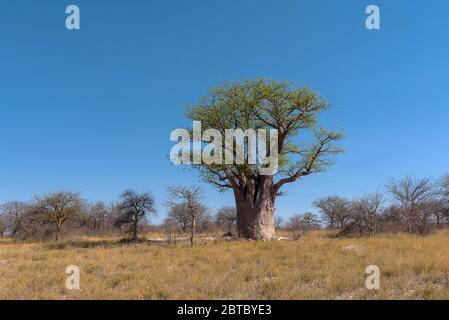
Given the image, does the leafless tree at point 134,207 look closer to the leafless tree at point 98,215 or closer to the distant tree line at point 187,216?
the distant tree line at point 187,216

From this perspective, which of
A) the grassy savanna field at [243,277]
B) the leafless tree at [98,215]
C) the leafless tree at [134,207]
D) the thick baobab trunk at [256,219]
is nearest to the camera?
the grassy savanna field at [243,277]

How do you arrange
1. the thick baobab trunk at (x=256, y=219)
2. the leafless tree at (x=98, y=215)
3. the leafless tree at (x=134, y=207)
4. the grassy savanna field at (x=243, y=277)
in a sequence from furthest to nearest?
the leafless tree at (x=98, y=215)
the leafless tree at (x=134, y=207)
the thick baobab trunk at (x=256, y=219)
the grassy savanna field at (x=243, y=277)

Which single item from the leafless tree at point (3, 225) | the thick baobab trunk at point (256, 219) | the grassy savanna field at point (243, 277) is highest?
the thick baobab trunk at point (256, 219)

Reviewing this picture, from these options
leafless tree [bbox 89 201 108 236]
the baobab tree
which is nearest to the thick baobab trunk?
the baobab tree

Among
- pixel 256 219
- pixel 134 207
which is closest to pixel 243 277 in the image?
pixel 256 219

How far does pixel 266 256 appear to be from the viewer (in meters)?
12.1

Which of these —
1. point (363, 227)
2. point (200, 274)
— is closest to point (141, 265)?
point (200, 274)

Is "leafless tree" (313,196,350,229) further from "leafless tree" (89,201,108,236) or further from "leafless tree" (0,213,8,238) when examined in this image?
"leafless tree" (0,213,8,238)

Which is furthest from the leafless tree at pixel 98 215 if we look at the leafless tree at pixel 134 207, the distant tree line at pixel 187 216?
the leafless tree at pixel 134 207

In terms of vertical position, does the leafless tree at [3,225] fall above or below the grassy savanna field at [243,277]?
below

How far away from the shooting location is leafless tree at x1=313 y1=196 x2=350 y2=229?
5428cm

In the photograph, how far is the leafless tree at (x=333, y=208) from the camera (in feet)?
178
